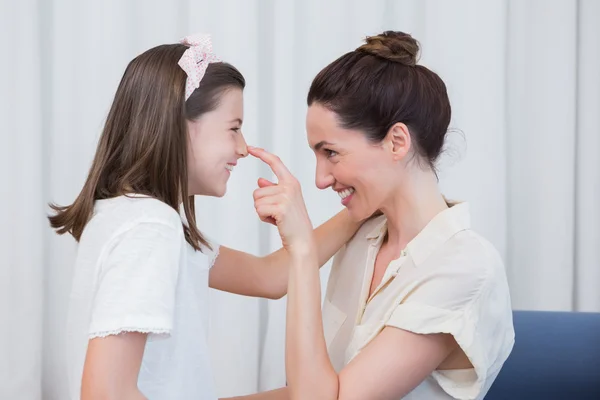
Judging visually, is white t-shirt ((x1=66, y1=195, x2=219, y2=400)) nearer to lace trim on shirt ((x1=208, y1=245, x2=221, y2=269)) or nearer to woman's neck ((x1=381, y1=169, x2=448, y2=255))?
lace trim on shirt ((x1=208, y1=245, x2=221, y2=269))

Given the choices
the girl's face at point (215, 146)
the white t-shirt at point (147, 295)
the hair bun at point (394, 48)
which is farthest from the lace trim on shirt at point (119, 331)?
the hair bun at point (394, 48)

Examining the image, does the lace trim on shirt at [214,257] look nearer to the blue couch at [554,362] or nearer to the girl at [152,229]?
the girl at [152,229]

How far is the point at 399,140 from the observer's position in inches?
54.8

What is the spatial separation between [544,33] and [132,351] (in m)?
2.02

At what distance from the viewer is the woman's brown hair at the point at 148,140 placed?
50.1 inches

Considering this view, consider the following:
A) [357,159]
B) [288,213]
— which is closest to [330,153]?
[357,159]

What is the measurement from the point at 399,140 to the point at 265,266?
41 cm

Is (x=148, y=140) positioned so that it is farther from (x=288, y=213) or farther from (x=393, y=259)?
(x=393, y=259)

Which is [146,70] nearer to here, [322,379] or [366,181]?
[366,181]

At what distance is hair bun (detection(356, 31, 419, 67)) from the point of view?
4.60ft

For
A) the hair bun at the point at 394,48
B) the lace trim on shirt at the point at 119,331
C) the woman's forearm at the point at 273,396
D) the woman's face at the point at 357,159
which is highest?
the hair bun at the point at 394,48

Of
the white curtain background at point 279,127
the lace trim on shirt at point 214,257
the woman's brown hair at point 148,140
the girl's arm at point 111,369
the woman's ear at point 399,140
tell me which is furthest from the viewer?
the white curtain background at point 279,127

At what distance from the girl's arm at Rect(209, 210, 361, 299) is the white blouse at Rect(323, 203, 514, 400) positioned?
14 centimetres

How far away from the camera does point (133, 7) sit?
8.06 ft
